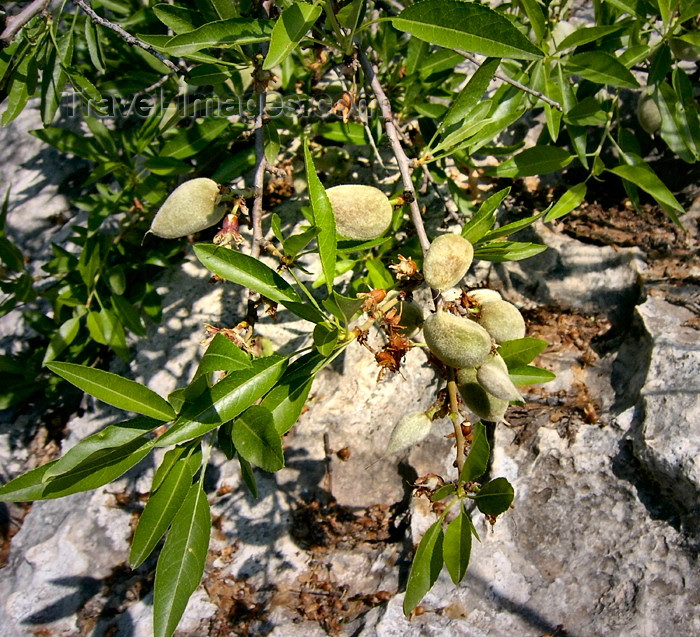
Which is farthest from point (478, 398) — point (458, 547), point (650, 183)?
point (650, 183)

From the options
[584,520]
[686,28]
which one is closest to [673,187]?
[686,28]

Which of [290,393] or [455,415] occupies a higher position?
A: [290,393]

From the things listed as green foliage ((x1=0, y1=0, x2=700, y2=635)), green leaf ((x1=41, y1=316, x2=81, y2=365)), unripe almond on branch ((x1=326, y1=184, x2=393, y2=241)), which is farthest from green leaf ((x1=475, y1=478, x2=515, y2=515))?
green leaf ((x1=41, y1=316, x2=81, y2=365))

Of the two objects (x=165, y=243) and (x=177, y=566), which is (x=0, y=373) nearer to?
(x=165, y=243)

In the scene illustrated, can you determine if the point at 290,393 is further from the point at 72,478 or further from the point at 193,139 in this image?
the point at 193,139

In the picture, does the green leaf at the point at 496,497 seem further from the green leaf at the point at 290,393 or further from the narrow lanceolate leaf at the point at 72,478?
the narrow lanceolate leaf at the point at 72,478

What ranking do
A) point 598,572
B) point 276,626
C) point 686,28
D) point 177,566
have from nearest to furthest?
point 177,566
point 598,572
point 276,626
point 686,28

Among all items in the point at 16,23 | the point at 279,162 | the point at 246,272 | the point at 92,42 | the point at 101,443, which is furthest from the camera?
the point at 279,162
